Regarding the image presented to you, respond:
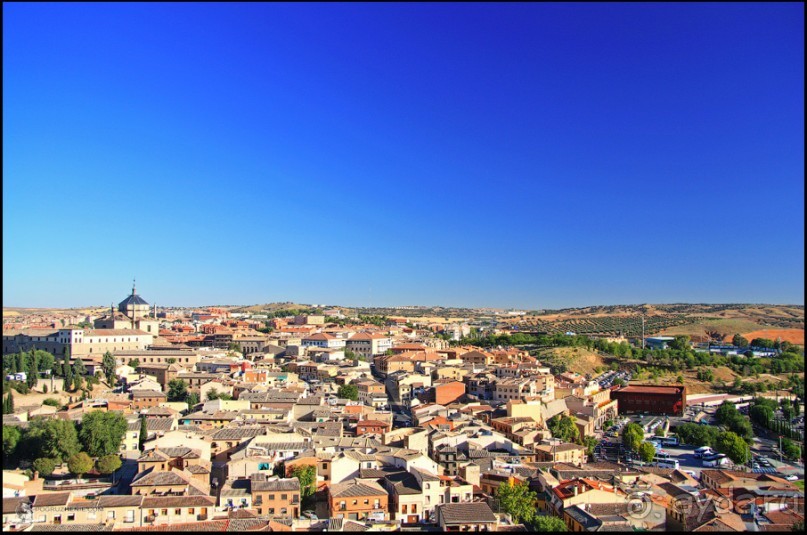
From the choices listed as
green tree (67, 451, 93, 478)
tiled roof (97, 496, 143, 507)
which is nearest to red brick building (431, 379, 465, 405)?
green tree (67, 451, 93, 478)

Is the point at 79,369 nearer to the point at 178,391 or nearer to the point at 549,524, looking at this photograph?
the point at 178,391

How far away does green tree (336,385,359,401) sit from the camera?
18.0m

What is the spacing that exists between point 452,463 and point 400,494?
2242 millimetres

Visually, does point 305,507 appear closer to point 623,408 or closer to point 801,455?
point 801,455

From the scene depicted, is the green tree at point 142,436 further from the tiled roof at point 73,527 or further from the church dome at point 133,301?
the church dome at point 133,301

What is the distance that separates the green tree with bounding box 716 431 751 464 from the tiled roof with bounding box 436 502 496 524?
28.2 feet

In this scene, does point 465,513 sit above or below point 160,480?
below

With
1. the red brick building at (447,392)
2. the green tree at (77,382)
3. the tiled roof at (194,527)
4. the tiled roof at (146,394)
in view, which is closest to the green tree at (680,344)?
the red brick building at (447,392)

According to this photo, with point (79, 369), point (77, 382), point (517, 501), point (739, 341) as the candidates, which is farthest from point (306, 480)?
point (739, 341)

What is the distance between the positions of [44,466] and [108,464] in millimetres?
986

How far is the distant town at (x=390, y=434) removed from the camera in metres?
8.67

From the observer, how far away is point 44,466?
10.7 metres

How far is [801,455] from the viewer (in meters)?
15.2

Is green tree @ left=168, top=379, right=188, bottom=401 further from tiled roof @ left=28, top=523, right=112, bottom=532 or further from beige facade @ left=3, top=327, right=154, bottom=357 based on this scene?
tiled roof @ left=28, top=523, right=112, bottom=532
